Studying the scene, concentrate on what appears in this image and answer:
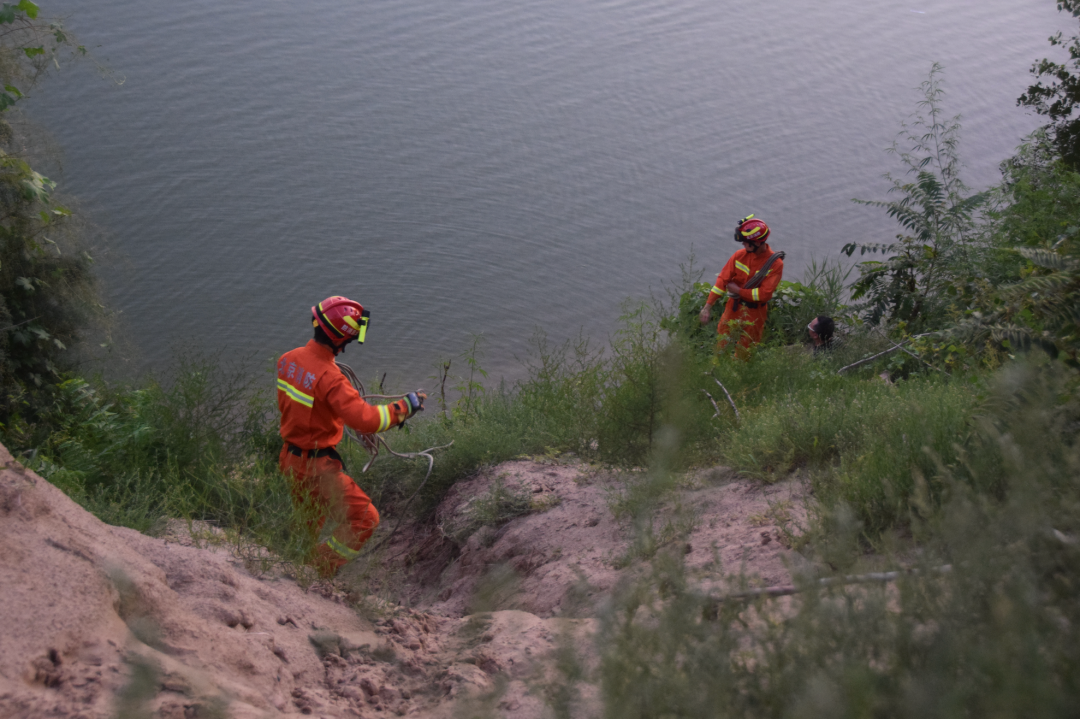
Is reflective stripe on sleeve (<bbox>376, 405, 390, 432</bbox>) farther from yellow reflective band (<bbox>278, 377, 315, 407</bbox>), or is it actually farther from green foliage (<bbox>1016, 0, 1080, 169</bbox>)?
green foliage (<bbox>1016, 0, 1080, 169</bbox>)

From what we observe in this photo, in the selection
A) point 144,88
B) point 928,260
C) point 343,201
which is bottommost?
point 928,260

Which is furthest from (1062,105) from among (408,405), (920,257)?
(408,405)

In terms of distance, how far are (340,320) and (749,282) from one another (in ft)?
16.3

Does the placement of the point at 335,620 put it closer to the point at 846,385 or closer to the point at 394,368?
the point at 846,385

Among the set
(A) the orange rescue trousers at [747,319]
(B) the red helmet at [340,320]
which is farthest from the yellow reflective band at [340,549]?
(A) the orange rescue trousers at [747,319]

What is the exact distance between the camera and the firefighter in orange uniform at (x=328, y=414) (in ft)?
17.0

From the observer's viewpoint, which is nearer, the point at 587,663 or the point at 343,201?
the point at 587,663

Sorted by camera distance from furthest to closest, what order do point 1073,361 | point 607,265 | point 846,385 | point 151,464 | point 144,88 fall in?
1. point 144,88
2. point 607,265
3. point 846,385
4. point 151,464
5. point 1073,361

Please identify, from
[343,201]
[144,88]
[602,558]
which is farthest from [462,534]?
[144,88]

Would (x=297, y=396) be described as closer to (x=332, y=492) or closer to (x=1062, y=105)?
Result: (x=332, y=492)

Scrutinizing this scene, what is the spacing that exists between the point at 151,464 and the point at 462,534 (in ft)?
7.78

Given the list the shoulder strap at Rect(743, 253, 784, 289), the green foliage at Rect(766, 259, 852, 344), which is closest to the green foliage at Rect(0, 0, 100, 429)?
the shoulder strap at Rect(743, 253, 784, 289)

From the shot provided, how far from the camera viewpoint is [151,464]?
5805 millimetres

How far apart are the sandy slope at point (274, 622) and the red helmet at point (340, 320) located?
1529 millimetres
